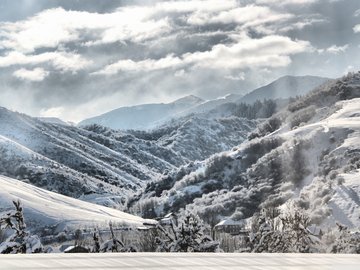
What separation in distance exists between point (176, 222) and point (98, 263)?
77.8ft

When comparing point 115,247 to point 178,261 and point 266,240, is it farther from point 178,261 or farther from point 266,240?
point 178,261

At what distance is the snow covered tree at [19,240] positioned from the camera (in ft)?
86.6

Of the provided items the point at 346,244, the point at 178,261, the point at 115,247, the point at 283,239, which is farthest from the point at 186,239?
the point at 346,244

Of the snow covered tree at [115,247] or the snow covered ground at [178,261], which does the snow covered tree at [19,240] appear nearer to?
the snow covered tree at [115,247]

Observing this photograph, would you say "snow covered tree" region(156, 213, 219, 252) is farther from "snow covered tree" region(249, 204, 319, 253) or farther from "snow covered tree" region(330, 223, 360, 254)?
"snow covered tree" region(330, 223, 360, 254)

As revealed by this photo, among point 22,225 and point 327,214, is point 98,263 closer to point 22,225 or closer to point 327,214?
point 22,225

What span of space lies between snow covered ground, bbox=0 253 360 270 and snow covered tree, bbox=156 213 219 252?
12.0 metres

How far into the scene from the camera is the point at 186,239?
34938 mm

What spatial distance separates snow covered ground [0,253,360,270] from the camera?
50.1 ft

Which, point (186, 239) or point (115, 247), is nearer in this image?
point (115, 247)

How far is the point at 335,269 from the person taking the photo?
19.5 metres

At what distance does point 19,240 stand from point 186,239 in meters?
9.89

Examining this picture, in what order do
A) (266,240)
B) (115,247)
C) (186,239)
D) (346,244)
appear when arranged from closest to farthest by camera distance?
1. (115,247)
2. (186,239)
3. (266,240)
4. (346,244)

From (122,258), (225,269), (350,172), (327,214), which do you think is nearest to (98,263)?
(122,258)
